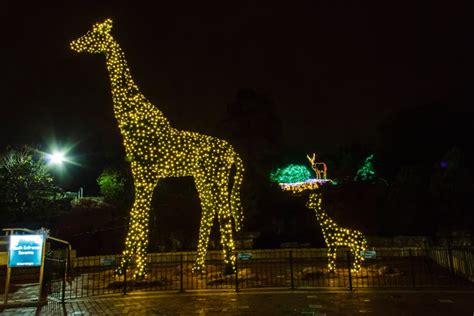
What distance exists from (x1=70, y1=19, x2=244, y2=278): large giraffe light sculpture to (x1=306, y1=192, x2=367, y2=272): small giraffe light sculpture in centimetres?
235

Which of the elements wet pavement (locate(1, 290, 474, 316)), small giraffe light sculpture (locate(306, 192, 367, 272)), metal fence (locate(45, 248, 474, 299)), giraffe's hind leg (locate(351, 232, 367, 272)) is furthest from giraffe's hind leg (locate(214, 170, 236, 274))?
giraffe's hind leg (locate(351, 232, 367, 272))

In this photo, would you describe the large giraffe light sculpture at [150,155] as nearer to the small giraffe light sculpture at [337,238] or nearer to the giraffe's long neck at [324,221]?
the giraffe's long neck at [324,221]

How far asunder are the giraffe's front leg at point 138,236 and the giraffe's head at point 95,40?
13.5 feet

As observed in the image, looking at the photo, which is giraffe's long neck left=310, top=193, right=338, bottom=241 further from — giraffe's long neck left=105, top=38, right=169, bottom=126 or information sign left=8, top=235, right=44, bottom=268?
information sign left=8, top=235, right=44, bottom=268

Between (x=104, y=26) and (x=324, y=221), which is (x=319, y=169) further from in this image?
(x=104, y=26)

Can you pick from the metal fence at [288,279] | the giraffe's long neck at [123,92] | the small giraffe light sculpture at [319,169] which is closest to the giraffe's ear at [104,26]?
the giraffe's long neck at [123,92]

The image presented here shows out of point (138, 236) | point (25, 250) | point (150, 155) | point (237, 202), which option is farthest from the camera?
point (237, 202)

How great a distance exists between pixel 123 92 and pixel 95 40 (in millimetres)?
1691

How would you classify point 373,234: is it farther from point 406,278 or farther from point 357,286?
point 357,286

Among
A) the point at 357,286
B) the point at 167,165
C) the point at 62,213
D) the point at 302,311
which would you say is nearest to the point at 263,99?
the point at 62,213

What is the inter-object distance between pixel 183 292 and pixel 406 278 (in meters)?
6.40

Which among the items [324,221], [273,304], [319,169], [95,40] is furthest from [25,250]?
[319,169]

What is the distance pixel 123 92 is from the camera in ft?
40.4

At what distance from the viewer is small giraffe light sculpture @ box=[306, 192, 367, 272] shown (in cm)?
1244
